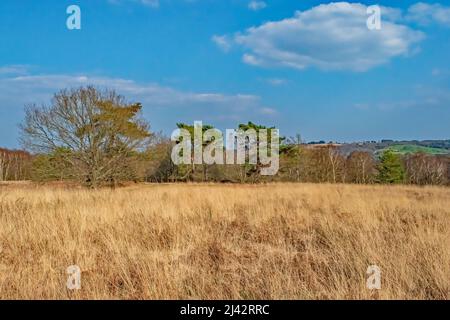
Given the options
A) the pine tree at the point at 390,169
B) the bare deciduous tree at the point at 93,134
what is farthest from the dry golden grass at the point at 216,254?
the pine tree at the point at 390,169

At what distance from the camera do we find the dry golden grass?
10.9ft

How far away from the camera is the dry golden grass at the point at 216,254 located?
3316mm

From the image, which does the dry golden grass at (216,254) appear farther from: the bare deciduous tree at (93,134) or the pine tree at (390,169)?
the pine tree at (390,169)

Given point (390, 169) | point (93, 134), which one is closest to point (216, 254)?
point (93, 134)

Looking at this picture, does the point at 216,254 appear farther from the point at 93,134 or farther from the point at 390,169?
the point at 390,169

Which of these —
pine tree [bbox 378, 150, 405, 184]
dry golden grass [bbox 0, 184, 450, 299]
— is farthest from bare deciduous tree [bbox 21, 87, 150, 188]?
pine tree [bbox 378, 150, 405, 184]

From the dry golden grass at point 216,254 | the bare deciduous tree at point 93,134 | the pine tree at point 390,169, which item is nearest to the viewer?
the dry golden grass at point 216,254

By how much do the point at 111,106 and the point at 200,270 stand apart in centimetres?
1978

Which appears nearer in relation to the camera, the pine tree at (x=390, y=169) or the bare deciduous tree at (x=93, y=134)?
the bare deciduous tree at (x=93, y=134)

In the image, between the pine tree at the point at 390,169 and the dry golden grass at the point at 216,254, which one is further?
the pine tree at the point at 390,169

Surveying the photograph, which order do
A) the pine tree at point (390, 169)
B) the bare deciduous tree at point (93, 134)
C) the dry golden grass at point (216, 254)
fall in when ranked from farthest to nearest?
the pine tree at point (390, 169) < the bare deciduous tree at point (93, 134) < the dry golden grass at point (216, 254)

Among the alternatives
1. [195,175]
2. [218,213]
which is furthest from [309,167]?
[218,213]

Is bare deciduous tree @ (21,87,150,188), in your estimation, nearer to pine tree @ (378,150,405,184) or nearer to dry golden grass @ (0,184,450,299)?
dry golden grass @ (0,184,450,299)
